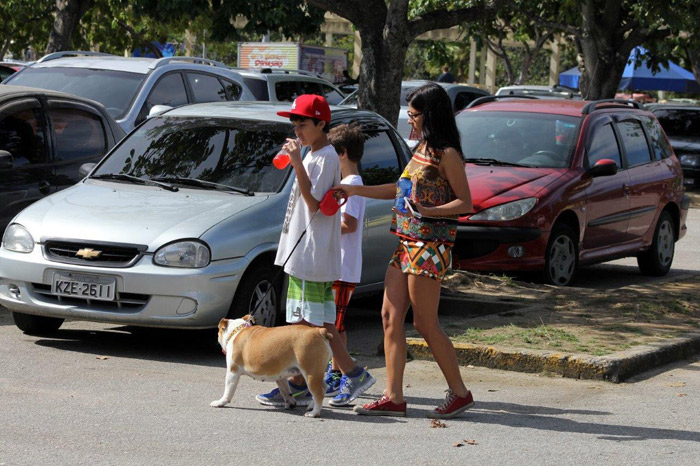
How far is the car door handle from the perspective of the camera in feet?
32.0

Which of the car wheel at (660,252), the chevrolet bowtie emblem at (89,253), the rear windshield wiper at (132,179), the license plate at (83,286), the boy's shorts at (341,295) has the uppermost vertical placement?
the rear windshield wiper at (132,179)

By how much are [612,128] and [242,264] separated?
6116mm

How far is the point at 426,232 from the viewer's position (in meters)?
6.28

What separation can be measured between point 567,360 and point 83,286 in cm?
316

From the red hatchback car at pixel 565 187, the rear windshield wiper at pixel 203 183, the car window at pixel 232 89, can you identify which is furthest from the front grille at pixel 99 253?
the car window at pixel 232 89

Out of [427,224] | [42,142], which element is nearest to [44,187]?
[42,142]

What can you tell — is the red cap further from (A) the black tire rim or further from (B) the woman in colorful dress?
(A) the black tire rim

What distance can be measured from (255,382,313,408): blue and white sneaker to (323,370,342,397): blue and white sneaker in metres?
0.28

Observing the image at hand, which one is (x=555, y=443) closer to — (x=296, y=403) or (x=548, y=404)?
(x=548, y=404)

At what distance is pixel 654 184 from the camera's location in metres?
12.9

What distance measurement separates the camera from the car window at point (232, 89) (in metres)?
14.5

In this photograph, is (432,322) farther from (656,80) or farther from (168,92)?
(656,80)

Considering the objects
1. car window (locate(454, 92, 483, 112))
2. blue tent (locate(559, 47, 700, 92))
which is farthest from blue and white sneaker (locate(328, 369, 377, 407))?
blue tent (locate(559, 47, 700, 92))

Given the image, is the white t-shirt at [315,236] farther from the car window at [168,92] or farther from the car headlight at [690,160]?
the car headlight at [690,160]
